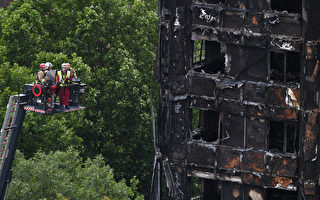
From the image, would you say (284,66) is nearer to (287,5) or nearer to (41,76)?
(287,5)

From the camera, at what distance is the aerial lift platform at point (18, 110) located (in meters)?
29.0

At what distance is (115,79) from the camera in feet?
184

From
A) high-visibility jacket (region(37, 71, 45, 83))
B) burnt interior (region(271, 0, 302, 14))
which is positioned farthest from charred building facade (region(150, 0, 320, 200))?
high-visibility jacket (region(37, 71, 45, 83))

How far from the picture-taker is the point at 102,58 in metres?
56.4

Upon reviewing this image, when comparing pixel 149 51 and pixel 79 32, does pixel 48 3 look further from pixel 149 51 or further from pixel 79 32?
pixel 149 51

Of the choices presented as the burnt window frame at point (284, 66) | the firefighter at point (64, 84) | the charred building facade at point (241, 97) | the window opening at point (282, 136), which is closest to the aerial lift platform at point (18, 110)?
the firefighter at point (64, 84)

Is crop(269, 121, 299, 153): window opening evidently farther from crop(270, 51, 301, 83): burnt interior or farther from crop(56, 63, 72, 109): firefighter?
crop(56, 63, 72, 109): firefighter

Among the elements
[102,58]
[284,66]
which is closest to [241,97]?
[284,66]

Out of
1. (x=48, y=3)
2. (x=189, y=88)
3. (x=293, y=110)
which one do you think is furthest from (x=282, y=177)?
(x=48, y=3)

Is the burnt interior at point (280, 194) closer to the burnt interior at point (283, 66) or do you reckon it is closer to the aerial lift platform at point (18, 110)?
the burnt interior at point (283, 66)

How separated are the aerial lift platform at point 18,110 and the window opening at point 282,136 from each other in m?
9.81

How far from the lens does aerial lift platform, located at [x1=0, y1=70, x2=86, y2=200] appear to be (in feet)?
95.2

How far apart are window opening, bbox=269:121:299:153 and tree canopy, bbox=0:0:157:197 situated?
59.7 ft

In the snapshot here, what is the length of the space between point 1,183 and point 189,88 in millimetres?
8394
